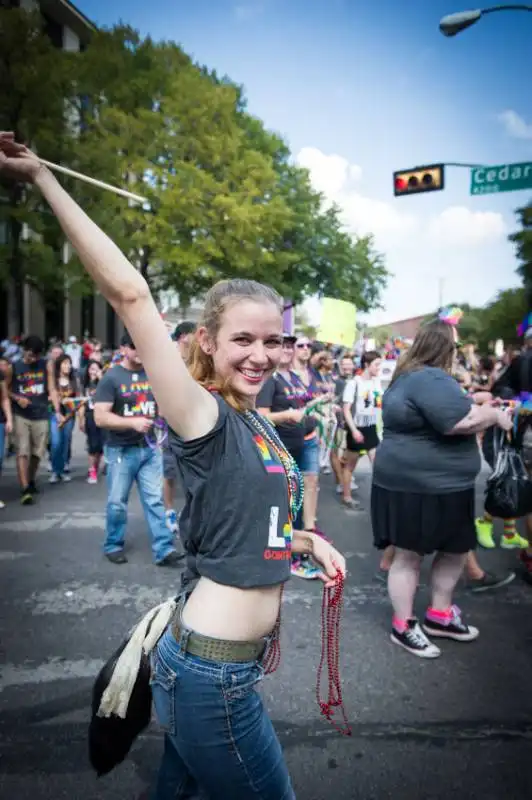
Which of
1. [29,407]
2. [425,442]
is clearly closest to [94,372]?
[29,407]

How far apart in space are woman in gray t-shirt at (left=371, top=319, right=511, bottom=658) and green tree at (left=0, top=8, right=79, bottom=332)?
55.5 ft

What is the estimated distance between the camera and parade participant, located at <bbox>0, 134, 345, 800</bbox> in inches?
54.4

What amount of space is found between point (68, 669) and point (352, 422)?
481cm

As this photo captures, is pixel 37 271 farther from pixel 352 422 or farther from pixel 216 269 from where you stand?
pixel 352 422

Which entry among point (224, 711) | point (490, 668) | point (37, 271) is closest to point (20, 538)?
point (490, 668)

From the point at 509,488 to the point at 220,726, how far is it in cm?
389

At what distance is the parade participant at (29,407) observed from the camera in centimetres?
768

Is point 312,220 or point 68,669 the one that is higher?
point 312,220

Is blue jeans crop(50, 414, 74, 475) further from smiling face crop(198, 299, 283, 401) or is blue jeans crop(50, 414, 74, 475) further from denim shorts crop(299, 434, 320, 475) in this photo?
smiling face crop(198, 299, 283, 401)

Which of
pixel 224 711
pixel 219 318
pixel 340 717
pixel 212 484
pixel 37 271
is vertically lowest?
pixel 340 717

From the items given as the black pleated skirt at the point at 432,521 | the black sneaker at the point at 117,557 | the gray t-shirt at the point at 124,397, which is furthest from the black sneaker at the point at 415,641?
the gray t-shirt at the point at 124,397

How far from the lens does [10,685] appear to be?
326 cm

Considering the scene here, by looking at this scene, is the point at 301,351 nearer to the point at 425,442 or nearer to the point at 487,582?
the point at 487,582

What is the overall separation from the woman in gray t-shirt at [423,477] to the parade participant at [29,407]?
17.9 feet
